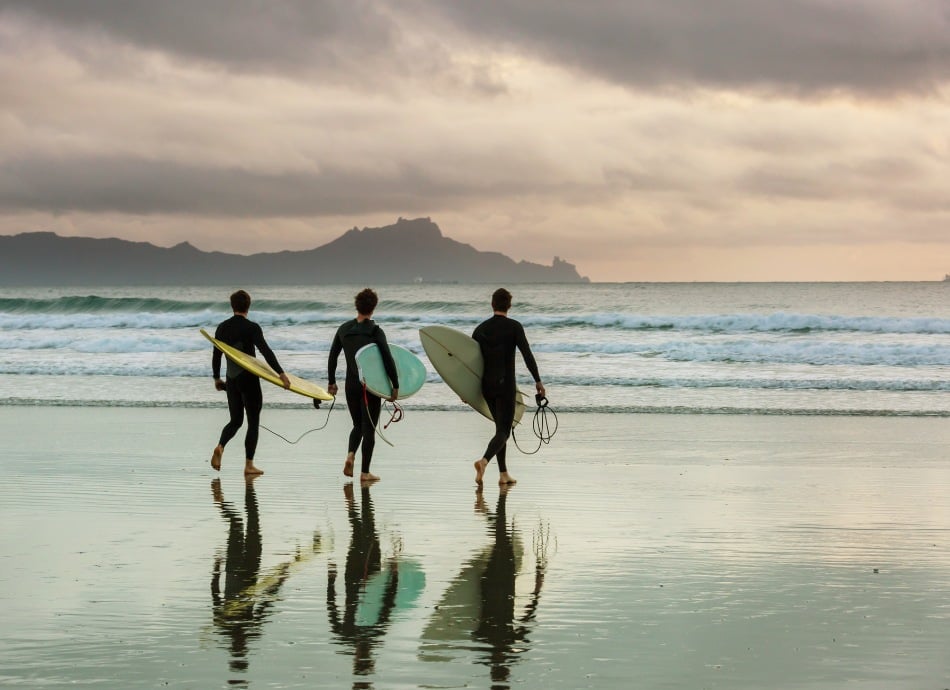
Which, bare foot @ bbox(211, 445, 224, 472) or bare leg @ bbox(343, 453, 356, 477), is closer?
bare leg @ bbox(343, 453, 356, 477)

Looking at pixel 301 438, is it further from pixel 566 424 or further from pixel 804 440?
pixel 804 440

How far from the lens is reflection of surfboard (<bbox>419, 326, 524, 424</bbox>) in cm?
1062

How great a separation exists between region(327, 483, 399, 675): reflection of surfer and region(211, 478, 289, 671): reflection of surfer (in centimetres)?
33

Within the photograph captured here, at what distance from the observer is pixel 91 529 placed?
7.50m

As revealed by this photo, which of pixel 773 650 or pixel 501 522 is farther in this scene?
pixel 501 522

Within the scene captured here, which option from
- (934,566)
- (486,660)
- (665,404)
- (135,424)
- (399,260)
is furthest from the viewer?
(399,260)

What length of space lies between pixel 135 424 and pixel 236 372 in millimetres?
4634

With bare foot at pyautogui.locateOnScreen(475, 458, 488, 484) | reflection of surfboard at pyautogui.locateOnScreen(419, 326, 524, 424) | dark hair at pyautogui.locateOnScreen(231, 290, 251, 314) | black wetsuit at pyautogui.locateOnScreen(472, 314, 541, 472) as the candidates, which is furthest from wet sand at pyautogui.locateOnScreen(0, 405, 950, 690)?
dark hair at pyautogui.locateOnScreen(231, 290, 251, 314)

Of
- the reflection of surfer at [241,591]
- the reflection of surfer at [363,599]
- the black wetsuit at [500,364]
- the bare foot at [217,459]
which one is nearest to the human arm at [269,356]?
the bare foot at [217,459]

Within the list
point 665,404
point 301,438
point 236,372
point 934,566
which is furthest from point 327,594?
point 665,404

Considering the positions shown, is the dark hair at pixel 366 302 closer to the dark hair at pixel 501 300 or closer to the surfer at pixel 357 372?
the surfer at pixel 357 372

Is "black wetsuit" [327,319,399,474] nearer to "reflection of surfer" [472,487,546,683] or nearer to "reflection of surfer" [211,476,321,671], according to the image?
"reflection of surfer" [211,476,321,671]

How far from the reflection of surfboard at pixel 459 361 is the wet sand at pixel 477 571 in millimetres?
767

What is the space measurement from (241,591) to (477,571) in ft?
4.24
